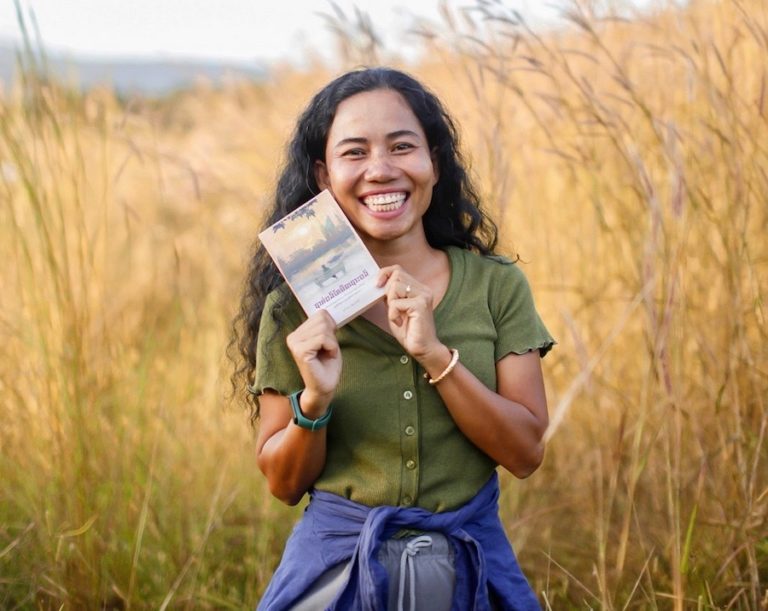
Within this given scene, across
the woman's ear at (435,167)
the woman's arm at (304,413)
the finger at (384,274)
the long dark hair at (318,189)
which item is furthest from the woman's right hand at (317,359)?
the woman's ear at (435,167)

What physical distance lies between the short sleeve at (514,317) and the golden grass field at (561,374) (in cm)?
6

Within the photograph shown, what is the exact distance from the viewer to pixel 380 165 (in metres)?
1.97

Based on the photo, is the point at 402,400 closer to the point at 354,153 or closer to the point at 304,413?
the point at 304,413

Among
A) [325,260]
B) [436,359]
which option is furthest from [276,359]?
[436,359]

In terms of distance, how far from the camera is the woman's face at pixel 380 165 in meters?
1.98

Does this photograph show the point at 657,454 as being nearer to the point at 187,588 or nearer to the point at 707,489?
the point at 707,489

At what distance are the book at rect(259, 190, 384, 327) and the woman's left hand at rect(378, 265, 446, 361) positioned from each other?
0.14 feet

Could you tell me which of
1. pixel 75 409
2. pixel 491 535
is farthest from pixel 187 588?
pixel 491 535

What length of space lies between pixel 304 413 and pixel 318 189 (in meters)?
0.55

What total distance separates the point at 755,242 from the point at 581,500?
935mm

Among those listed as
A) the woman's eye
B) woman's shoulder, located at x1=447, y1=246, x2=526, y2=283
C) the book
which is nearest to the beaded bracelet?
the book

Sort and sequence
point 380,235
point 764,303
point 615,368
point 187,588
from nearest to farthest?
1. point 380,235
2. point 764,303
3. point 187,588
4. point 615,368

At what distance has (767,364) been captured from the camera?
8.70 feet

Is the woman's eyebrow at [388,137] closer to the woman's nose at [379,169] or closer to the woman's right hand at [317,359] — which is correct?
the woman's nose at [379,169]
